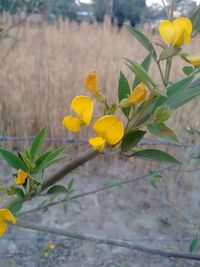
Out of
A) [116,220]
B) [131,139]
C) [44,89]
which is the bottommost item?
[116,220]

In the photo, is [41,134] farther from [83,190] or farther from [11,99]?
[11,99]

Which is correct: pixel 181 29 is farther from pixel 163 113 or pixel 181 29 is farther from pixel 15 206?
pixel 15 206

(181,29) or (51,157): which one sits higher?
(181,29)

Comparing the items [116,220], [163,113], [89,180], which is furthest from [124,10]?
[163,113]

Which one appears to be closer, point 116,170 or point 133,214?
point 133,214

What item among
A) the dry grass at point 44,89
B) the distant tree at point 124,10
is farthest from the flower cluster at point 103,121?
the distant tree at point 124,10

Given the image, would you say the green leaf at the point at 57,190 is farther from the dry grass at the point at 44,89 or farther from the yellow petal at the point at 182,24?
the dry grass at the point at 44,89

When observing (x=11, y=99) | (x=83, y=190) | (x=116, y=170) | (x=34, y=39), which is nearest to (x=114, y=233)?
(x=83, y=190)
